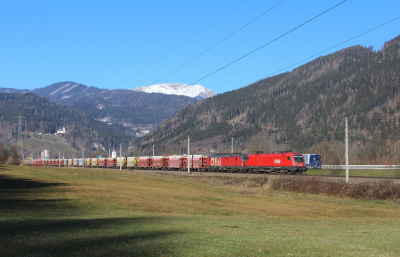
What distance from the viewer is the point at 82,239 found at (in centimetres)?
1268

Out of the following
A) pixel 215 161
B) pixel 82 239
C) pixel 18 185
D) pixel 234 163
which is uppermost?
pixel 215 161

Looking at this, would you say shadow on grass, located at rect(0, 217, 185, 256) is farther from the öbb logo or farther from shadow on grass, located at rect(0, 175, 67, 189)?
the öbb logo

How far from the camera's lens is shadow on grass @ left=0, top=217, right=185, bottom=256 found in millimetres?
10891

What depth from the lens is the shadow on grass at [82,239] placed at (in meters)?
10.9

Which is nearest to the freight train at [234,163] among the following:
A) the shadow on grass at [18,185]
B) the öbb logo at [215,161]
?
the öbb logo at [215,161]

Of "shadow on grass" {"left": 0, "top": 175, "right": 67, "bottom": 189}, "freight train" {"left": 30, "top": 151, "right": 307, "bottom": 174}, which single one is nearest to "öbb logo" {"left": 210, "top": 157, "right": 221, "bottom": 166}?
"freight train" {"left": 30, "top": 151, "right": 307, "bottom": 174}

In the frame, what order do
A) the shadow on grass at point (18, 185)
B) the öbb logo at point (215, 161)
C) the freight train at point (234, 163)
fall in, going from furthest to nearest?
the öbb logo at point (215, 161) < the freight train at point (234, 163) < the shadow on grass at point (18, 185)

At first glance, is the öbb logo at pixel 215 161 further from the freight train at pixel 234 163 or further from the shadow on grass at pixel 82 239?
the shadow on grass at pixel 82 239

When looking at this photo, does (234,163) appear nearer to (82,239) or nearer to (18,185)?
(18,185)

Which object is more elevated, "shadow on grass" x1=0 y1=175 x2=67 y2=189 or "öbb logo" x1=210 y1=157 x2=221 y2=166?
"öbb logo" x1=210 y1=157 x2=221 y2=166

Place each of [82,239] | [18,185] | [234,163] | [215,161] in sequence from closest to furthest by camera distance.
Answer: [82,239]
[18,185]
[234,163]
[215,161]

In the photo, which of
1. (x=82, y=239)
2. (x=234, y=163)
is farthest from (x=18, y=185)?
(x=234, y=163)

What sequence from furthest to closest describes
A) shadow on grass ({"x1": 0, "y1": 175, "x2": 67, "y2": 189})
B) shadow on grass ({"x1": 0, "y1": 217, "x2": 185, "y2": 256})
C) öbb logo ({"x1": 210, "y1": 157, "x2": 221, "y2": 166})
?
1. öbb logo ({"x1": 210, "y1": 157, "x2": 221, "y2": 166})
2. shadow on grass ({"x1": 0, "y1": 175, "x2": 67, "y2": 189})
3. shadow on grass ({"x1": 0, "y1": 217, "x2": 185, "y2": 256})

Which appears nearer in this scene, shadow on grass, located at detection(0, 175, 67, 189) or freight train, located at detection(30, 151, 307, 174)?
shadow on grass, located at detection(0, 175, 67, 189)
